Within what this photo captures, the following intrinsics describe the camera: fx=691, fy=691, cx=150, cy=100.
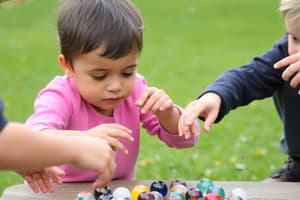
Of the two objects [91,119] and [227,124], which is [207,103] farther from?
[227,124]

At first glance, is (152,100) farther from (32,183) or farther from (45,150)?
(45,150)

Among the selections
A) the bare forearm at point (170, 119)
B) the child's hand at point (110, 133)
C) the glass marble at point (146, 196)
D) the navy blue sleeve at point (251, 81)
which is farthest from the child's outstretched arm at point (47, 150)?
the navy blue sleeve at point (251, 81)

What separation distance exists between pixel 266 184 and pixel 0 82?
580 cm

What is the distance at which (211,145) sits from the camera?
18.9ft

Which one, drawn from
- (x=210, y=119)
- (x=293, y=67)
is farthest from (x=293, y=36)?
(x=210, y=119)

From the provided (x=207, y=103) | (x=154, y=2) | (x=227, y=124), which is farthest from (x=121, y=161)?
(x=154, y=2)

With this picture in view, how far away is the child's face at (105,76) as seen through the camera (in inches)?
109

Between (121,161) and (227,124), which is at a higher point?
(227,124)

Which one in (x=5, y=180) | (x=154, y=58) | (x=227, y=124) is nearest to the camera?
(x=5, y=180)

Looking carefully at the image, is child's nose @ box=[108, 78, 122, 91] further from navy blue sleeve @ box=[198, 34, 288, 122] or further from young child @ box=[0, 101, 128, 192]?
young child @ box=[0, 101, 128, 192]

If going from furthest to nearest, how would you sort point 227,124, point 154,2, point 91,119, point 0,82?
point 154,2 → point 0,82 → point 227,124 → point 91,119

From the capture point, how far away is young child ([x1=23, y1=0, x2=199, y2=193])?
9.09ft

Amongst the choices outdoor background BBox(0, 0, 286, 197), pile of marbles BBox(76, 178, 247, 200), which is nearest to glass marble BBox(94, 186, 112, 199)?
pile of marbles BBox(76, 178, 247, 200)

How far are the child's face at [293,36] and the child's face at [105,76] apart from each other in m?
0.67
